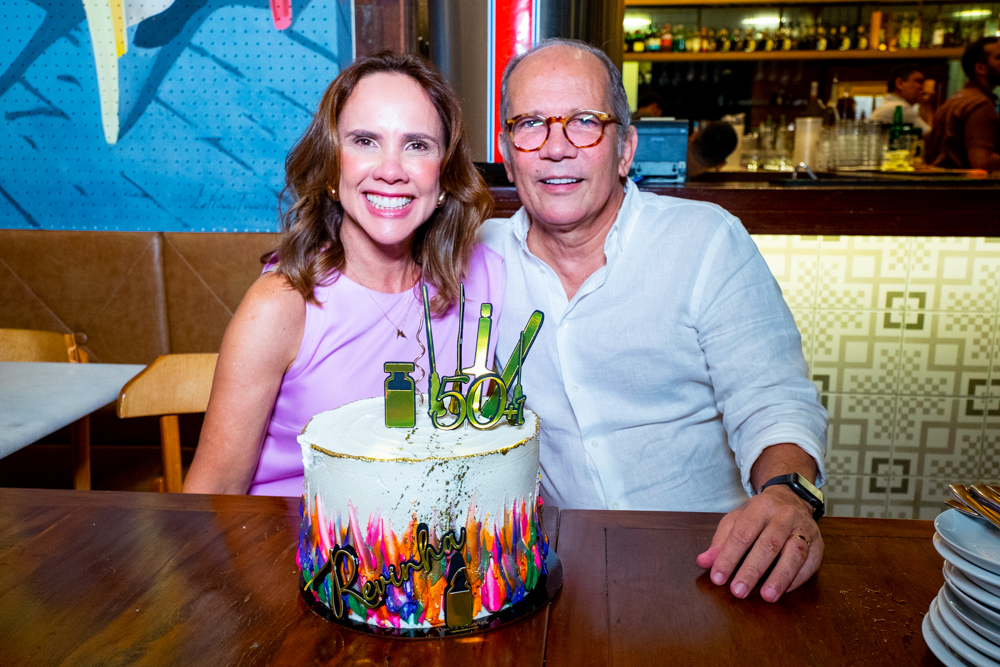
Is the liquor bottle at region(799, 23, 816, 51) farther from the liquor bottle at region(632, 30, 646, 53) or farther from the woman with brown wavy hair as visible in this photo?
the woman with brown wavy hair

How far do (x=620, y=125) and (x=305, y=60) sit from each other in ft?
5.82

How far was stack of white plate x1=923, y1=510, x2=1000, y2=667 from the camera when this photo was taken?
0.70 metres

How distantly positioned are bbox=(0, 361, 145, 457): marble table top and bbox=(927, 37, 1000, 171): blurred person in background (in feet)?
13.3

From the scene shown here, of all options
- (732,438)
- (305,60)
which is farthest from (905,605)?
(305,60)

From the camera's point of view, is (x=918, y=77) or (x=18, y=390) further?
(x=918, y=77)

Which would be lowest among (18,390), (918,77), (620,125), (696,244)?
(18,390)

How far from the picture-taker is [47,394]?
1.87m

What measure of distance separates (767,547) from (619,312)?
72 cm

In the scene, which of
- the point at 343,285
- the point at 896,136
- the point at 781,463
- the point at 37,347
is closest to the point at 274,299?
the point at 343,285

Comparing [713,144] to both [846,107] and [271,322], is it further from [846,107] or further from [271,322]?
[271,322]

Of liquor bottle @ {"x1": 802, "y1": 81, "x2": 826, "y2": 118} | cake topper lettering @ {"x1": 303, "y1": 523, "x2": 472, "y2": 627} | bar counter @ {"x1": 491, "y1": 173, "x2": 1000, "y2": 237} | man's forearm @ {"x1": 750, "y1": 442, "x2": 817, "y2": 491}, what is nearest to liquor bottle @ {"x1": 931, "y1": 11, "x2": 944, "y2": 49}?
liquor bottle @ {"x1": 802, "y1": 81, "x2": 826, "y2": 118}

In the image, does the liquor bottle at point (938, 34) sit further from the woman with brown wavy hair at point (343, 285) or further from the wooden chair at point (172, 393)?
the wooden chair at point (172, 393)

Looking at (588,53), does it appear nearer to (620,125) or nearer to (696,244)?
(620,125)

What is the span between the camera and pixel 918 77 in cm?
518
